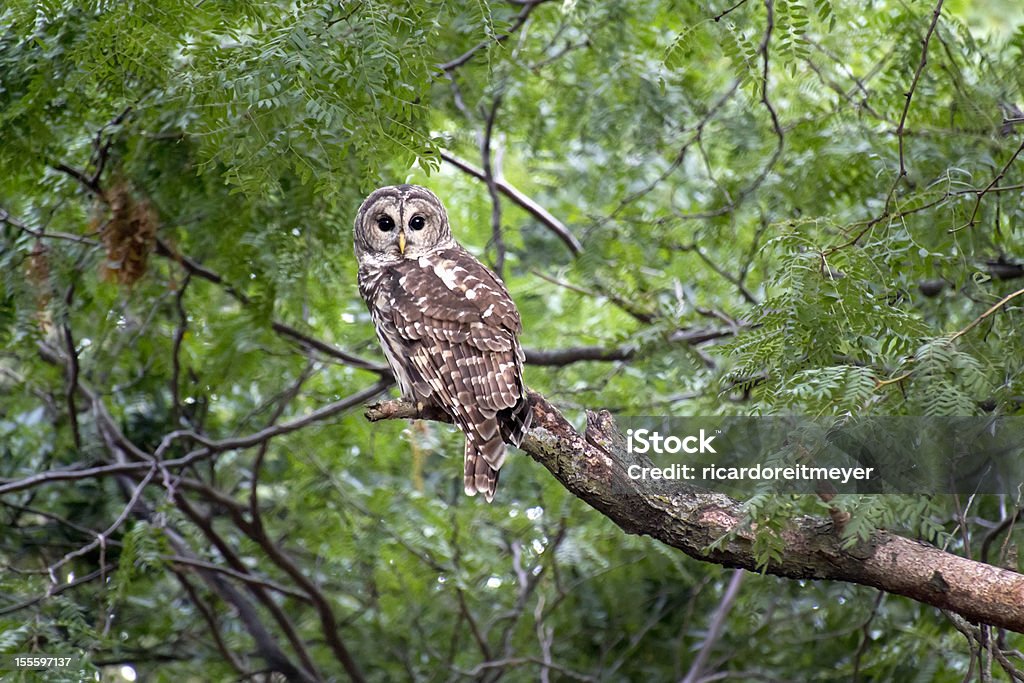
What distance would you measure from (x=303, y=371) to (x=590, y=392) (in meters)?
1.28

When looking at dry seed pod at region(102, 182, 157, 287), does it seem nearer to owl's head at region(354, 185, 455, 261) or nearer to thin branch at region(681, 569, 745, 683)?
owl's head at region(354, 185, 455, 261)

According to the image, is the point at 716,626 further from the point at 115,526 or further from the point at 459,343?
the point at 115,526

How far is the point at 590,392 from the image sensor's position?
14.2 feet

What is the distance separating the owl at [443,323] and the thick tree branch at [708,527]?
130 mm

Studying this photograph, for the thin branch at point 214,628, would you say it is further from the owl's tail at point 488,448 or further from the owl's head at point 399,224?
the owl's tail at point 488,448

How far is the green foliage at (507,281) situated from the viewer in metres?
2.77

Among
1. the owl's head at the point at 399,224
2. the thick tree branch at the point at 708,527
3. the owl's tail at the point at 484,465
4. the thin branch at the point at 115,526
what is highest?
the owl's head at the point at 399,224

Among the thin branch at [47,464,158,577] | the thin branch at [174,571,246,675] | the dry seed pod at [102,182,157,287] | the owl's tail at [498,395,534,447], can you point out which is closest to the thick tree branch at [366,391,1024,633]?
the owl's tail at [498,395,534,447]

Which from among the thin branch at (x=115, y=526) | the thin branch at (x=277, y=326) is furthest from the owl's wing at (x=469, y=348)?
the thin branch at (x=115, y=526)

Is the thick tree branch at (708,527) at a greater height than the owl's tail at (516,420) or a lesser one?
lesser

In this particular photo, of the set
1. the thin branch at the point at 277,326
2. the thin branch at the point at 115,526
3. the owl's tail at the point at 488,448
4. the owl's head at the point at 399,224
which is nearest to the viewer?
the owl's tail at the point at 488,448

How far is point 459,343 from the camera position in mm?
2920

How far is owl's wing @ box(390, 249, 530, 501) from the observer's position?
2750 millimetres

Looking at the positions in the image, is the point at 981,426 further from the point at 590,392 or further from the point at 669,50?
the point at 590,392
